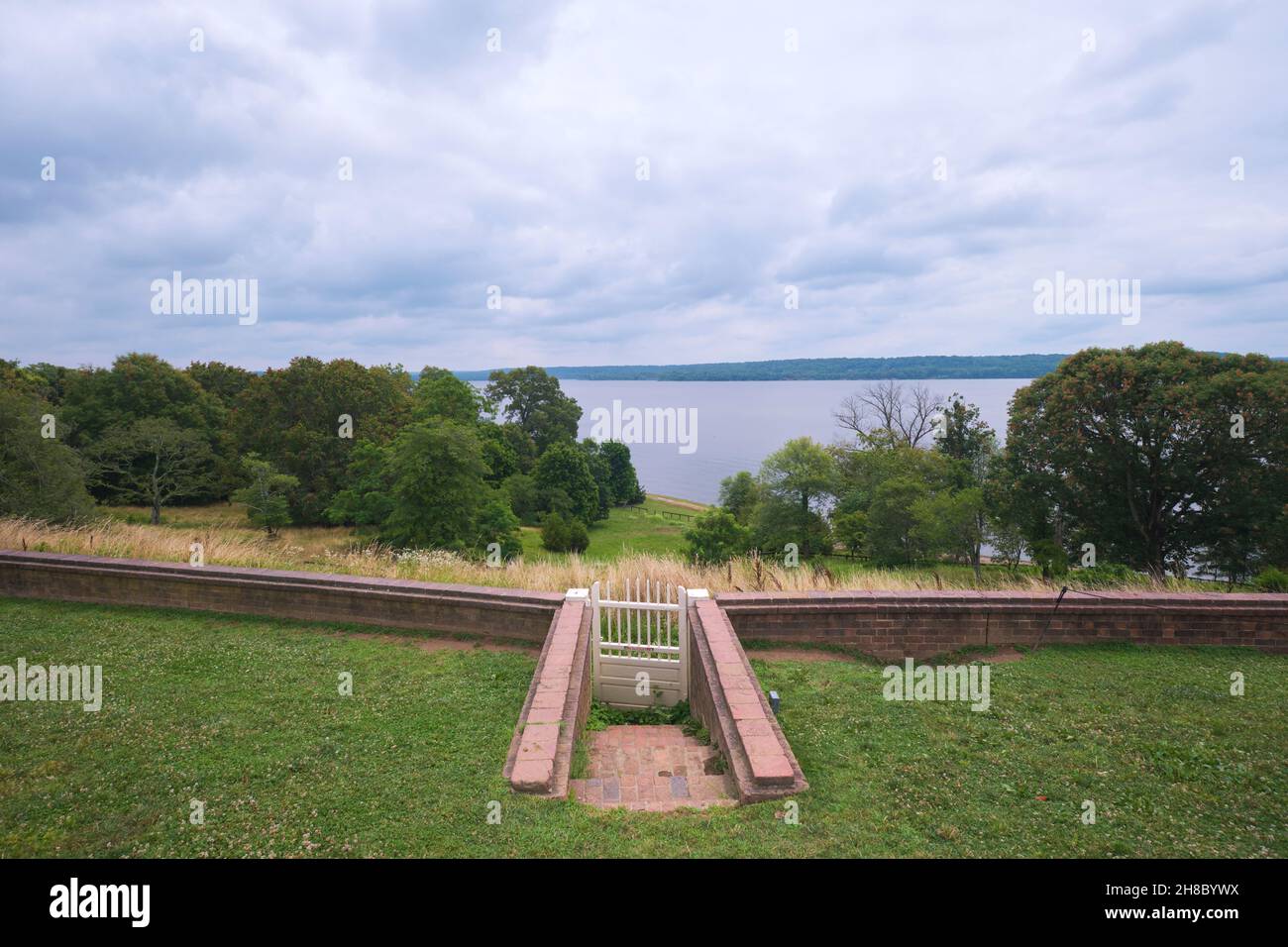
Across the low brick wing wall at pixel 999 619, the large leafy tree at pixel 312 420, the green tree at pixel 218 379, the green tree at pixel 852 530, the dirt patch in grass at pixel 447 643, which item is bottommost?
the green tree at pixel 852 530

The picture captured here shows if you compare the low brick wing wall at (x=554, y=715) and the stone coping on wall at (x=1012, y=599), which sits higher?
the stone coping on wall at (x=1012, y=599)

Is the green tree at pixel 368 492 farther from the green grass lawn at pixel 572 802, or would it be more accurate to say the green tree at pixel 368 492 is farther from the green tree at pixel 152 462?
the green grass lawn at pixel 572 802

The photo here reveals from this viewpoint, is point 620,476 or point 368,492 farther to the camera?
point 620,476

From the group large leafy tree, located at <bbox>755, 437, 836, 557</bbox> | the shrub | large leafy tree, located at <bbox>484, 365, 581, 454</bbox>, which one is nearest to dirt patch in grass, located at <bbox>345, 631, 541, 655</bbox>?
the shrub

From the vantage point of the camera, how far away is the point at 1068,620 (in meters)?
6.71

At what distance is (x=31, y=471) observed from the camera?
14312mm

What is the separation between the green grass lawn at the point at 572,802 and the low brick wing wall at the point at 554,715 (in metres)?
0.15

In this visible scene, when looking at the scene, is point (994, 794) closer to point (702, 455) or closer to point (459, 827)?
point (459, 827)

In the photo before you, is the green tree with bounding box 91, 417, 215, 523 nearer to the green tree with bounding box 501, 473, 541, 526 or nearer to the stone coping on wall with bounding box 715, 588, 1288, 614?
the green tree with bounding box 501, 473, 541, 526

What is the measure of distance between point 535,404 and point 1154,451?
144 ft

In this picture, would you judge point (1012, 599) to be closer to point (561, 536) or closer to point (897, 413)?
point (561, 536)

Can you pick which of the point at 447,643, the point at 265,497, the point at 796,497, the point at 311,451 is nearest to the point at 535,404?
the point at 311,451

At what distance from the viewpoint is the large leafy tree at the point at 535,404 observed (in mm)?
54594

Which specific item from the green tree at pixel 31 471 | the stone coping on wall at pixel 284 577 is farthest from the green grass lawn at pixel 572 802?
the green tree at pixel 31 471
